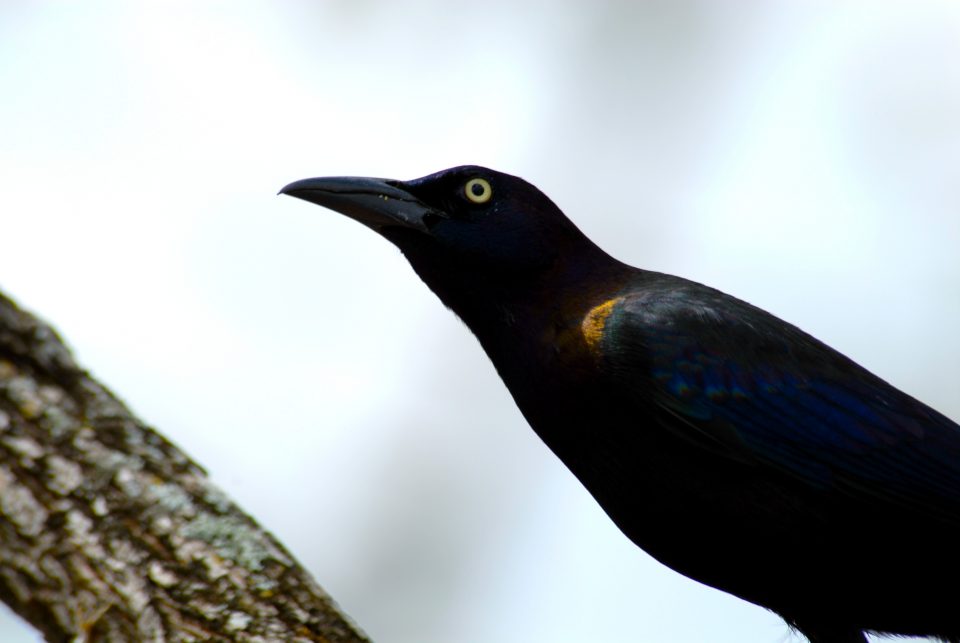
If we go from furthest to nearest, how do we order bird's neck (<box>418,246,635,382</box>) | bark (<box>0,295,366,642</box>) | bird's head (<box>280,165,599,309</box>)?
bird's head (<box>280,165,599,309</box>) → bird's neck (<box>418,246,635,382</box>) → bark (<box>0,295,366,642</box>)

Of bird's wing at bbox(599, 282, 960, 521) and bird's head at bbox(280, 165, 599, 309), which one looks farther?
bird's head at bbox(280, 165, 599, 309)

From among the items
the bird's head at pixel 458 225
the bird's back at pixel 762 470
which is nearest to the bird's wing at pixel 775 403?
the bird's back at pixel 762 470

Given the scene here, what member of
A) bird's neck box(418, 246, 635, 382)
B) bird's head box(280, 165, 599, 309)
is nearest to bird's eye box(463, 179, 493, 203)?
bird's head box(280, 165, 599, 309)

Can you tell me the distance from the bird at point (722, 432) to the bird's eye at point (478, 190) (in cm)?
7

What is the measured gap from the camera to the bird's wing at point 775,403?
130 inches

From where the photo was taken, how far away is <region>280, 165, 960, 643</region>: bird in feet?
10.6

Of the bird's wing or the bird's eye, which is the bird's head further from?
the bird's wing

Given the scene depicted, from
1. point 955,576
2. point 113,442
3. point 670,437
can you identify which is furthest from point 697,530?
point 113,442

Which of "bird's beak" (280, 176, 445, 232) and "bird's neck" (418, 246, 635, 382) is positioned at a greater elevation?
"bird's beak" (280, 176, 445, 232)

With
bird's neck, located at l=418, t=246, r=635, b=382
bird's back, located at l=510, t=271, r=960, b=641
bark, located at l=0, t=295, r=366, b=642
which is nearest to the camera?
bark, located at l=0, t=295, r=366, b=642

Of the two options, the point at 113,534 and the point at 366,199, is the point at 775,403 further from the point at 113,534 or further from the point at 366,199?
the point at 113,534

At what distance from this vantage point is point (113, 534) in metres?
2.30

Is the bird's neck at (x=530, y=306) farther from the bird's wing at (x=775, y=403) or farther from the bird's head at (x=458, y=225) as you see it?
the bird's wing at (x=775, y=403)

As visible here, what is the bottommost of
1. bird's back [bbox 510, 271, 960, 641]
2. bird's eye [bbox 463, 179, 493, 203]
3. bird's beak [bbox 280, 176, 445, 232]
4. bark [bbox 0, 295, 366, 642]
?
bark [bbox 0, 295, 366, 642]
